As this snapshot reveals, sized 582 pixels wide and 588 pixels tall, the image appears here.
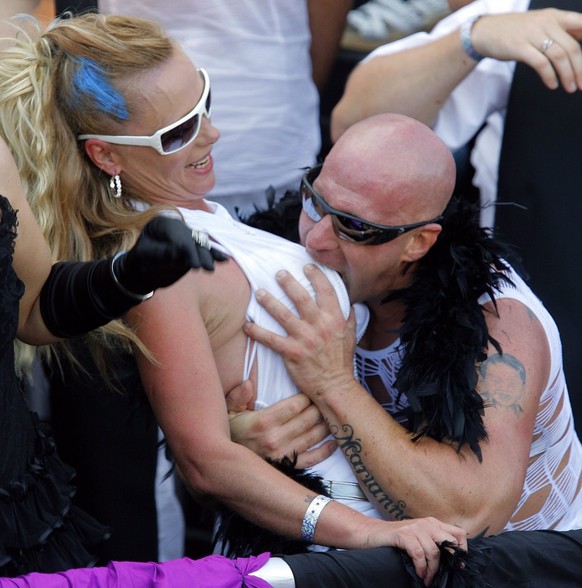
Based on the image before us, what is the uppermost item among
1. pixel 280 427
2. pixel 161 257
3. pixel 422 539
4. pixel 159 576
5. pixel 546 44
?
pixel 161 257

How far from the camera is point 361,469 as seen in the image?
202 cm

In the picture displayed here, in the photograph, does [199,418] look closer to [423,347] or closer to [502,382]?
[423,347]

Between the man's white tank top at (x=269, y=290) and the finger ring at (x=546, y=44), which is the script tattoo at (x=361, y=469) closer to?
the man's white tank top at (x=269, y=290)

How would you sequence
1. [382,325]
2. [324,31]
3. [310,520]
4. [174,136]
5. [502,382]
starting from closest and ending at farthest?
1. [310,520]
2. [502,382]
3. [174,136]
4. [382,325]
5. [324,31]

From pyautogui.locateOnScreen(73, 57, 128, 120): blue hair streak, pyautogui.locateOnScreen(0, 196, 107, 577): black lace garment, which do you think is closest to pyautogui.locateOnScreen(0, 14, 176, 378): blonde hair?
pyautogui.locateOnScreen(73, 57, 128, 120): blue hair streak

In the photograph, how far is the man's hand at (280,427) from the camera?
6.68 feet

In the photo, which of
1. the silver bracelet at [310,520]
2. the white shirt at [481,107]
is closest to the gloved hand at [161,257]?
the silver bracelet at [310,520]

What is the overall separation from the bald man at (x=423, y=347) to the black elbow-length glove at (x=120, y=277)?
16.5 inches

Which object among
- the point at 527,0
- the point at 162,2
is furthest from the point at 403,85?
the point at 162,2

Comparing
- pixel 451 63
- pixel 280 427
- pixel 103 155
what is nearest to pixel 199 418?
pixel 280 427

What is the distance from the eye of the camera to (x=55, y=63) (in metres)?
2.06

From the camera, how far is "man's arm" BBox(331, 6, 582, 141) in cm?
241

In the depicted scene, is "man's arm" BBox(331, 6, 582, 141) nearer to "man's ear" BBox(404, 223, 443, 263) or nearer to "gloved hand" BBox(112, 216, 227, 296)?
"man's ear" BBox(404, 223, 443, 263)

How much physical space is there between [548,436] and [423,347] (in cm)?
38
